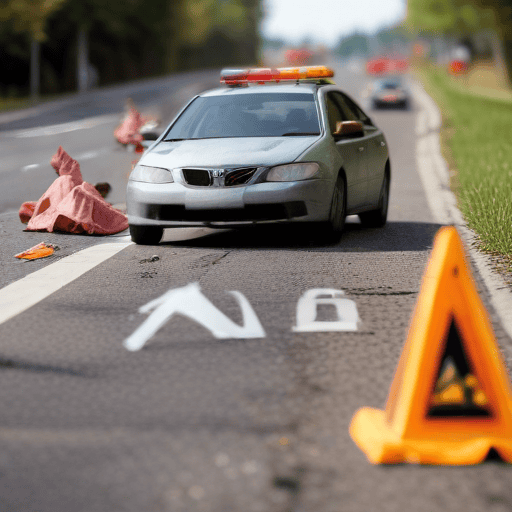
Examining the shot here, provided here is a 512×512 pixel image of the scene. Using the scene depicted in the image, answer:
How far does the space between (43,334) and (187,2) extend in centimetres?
9694

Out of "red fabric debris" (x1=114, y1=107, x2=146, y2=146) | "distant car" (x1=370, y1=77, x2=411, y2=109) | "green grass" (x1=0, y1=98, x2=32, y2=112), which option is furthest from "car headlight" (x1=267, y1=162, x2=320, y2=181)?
"green grass" (x1=0, y1=98, x2=32, y2=112)

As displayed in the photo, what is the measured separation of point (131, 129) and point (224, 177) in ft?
32.4

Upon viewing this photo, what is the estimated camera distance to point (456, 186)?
14.6m

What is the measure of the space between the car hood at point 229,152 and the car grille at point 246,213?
0.35 meters

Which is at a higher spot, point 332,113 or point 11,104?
point 332,113

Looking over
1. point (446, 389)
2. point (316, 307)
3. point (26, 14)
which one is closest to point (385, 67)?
point (26, 14)

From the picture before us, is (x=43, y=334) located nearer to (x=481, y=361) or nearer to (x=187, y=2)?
(x=481, y=361)

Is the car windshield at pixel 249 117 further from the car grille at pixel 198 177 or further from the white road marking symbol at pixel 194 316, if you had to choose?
the white road marking symbol at pixel 194 316

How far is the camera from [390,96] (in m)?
42.2

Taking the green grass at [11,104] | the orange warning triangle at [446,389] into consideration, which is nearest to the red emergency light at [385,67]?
the green grass at [11,104]

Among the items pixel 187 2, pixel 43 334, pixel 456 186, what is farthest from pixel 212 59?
pixel 43 334

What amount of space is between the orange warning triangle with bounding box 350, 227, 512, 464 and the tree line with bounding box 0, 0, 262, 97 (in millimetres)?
47280

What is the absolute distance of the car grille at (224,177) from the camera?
348 inches

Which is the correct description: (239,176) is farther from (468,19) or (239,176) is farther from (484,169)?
(468,19)
